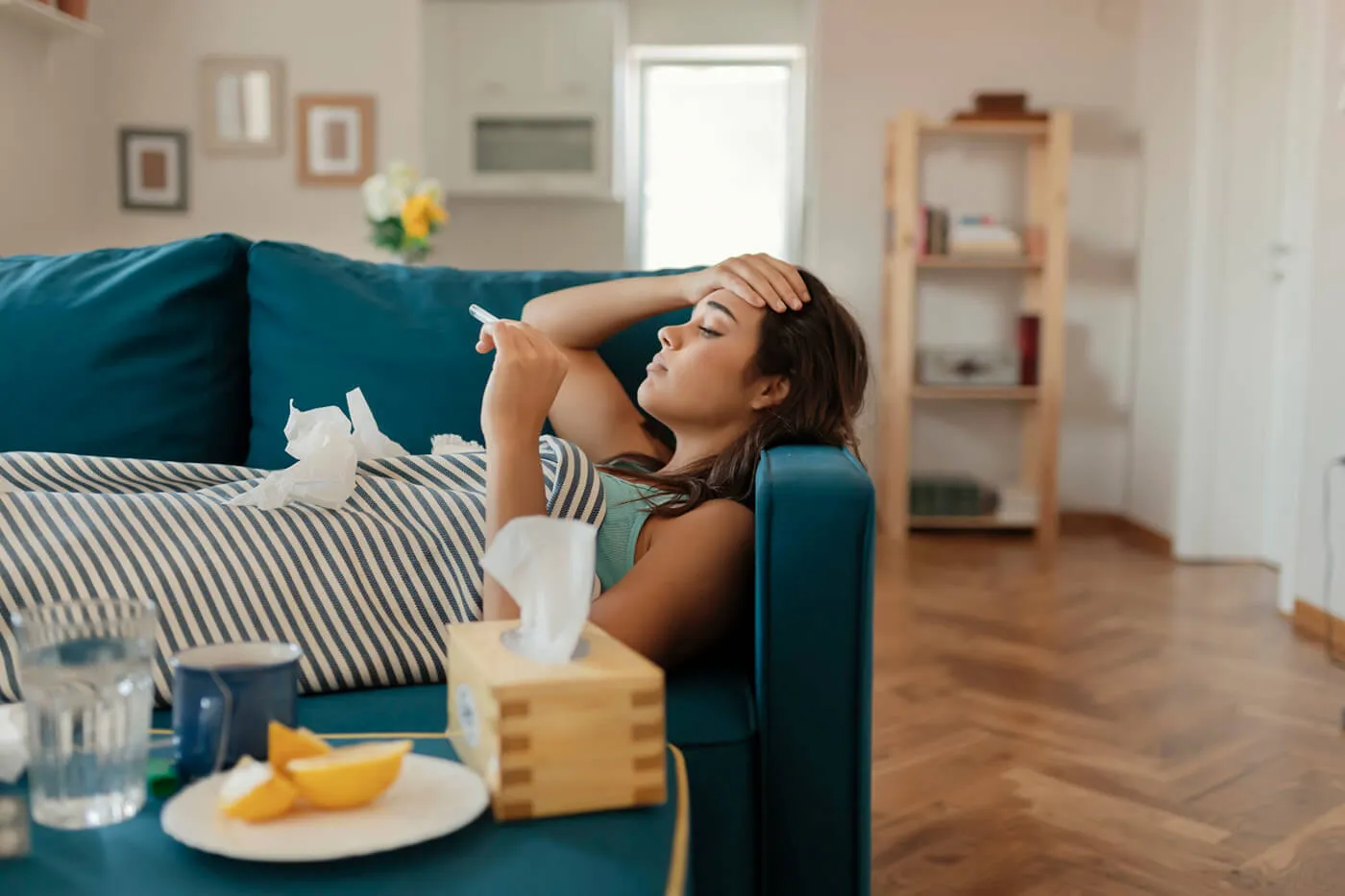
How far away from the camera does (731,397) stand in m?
1.69

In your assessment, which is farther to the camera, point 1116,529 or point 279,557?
point 1116,529

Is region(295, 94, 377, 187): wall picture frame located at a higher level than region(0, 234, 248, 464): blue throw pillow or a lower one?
higher

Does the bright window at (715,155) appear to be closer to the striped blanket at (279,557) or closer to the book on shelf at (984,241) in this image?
the book on shelf at (984,241)

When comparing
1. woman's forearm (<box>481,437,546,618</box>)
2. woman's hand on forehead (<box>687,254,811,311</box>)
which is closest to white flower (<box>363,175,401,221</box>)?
woman's hand on forehead (<box>687,254,811,311</box>)

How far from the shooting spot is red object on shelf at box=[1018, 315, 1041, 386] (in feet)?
17.3

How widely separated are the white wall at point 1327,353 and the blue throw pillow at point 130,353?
9.80 feet

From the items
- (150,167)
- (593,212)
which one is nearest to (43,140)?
(150,167)

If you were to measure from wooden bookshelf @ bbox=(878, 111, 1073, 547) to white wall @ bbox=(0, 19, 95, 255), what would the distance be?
126 inches

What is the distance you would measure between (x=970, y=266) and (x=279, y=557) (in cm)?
438

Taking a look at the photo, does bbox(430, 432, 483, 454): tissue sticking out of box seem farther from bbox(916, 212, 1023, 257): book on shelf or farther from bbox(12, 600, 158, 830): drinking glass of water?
bbox(916, 212, 1023, 257): book on shelf

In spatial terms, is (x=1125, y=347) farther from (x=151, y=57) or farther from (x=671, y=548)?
(x=671, y=548)

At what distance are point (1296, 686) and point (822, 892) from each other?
2172mm

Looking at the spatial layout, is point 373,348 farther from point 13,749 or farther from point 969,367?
point 969,367

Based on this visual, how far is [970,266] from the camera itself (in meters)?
5.31
